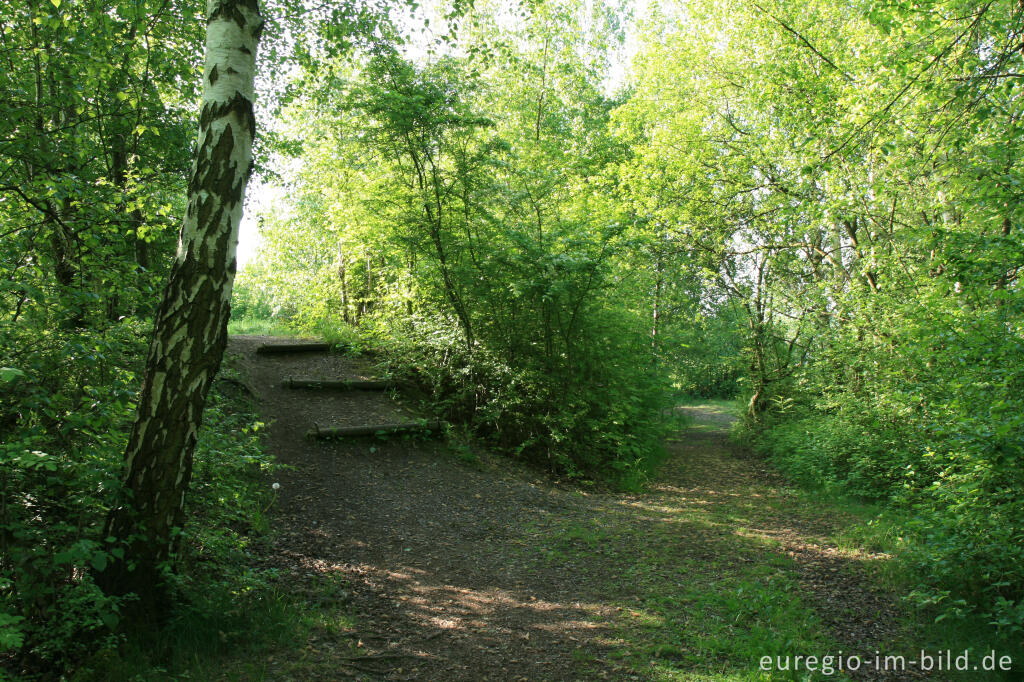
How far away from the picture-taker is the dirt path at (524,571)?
12.4 ft

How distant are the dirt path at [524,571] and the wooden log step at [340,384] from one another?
0.99 ft

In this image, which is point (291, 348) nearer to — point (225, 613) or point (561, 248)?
point (561, 248)

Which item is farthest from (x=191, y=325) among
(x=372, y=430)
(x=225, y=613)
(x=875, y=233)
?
(x=875, y=233)

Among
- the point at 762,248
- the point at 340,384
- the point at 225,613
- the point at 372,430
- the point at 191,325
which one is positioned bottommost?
the point at 225,613

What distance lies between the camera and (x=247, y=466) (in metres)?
5.85

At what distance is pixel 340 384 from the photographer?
30.1 ft

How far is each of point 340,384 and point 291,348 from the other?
187cm

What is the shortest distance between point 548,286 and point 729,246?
23.7ft

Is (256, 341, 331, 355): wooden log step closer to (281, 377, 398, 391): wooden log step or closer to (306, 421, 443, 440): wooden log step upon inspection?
(281, 377, 398, 391): wooden log step

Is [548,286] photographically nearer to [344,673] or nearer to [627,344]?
[627,344]

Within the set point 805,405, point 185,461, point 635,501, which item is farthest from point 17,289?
point 805,405

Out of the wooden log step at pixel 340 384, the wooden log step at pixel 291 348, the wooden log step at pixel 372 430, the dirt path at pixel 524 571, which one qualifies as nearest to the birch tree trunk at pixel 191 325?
the dirt path at pixel 524 571

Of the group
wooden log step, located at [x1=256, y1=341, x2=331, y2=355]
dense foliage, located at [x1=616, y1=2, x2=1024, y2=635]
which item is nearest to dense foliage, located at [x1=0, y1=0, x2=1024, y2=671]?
dense foliage, located at [x1=616, y1=2, x2=1024, y2=635]

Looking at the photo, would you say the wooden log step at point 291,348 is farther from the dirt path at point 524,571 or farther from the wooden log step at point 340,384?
the dirt path at point 524,571
